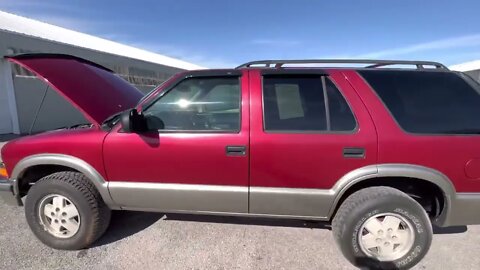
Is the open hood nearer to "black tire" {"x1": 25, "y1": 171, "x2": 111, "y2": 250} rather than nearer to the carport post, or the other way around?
"black tire" {"x1": 25, "y1": 171, "x2": 111, "y2": 250}

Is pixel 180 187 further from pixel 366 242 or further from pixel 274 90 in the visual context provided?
pixel 366 242

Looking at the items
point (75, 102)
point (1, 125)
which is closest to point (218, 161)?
point (75, 102)

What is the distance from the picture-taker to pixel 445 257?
2.81m

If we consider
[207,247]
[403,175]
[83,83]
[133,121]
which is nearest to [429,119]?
[403,175]

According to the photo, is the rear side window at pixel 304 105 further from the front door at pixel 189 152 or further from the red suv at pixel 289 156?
the front door at pixel 189 152

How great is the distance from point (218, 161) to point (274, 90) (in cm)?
82

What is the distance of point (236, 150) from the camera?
2.60 metres

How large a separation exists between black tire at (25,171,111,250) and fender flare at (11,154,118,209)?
4.0 inches

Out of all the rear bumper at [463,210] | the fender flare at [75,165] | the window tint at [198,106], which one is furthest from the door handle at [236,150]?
the rear bumper at [463,210]

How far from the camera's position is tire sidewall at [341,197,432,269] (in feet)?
8.19

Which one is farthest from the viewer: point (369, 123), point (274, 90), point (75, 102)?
point (75, 102)

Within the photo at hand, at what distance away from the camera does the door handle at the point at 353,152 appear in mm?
2488

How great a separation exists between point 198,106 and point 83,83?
61.7 inches

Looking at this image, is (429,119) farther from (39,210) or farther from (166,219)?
(39,210)
